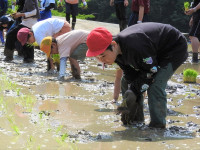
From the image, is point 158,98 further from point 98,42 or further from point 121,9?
point 121,9

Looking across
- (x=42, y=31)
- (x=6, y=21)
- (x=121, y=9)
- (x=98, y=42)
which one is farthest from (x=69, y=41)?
(x=121, y=9)

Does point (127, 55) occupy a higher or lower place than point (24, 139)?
higher

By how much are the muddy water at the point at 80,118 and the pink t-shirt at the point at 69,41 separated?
18.8 inches

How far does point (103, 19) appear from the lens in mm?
31781

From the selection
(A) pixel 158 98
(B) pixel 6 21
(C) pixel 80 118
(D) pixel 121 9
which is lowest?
(C) pixel 80 118

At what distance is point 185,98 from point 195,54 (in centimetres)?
358

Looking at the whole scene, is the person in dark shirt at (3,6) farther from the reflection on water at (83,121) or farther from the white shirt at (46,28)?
the reflection on water at (83,121)

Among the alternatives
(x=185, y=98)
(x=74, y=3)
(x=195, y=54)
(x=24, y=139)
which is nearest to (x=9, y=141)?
(x=24, y=139)

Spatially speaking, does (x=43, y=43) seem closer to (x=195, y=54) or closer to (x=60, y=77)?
(x=60, y=77)

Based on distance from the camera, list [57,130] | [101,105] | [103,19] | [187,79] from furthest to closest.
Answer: [103,19] → [187,79] → [101,105] → [57,130]

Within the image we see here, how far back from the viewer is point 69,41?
666 centimetres

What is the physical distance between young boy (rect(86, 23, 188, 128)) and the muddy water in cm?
30

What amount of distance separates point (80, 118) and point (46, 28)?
9.88ft

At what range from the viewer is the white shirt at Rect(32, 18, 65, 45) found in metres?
6.91
